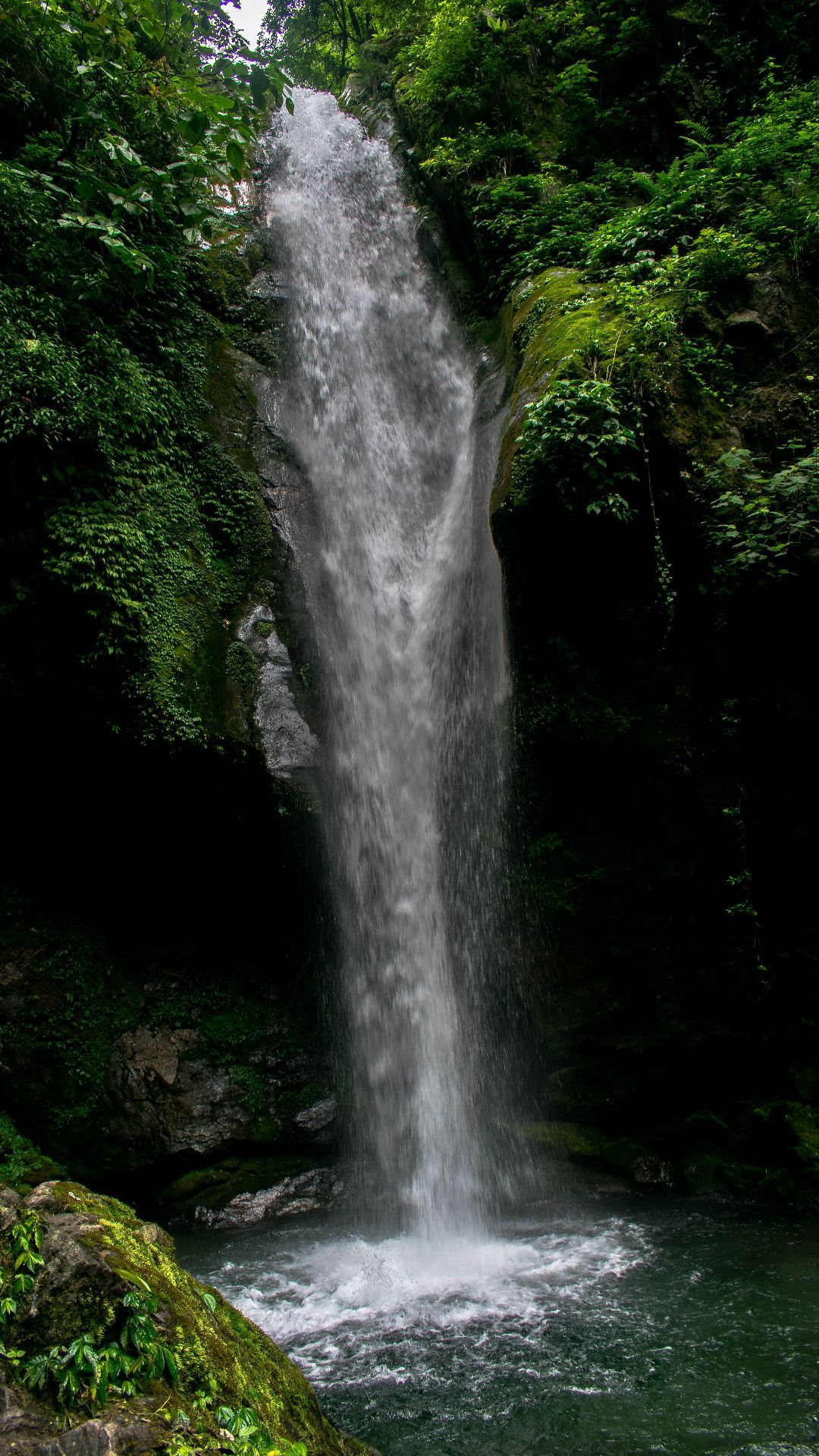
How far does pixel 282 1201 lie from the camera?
6.38m

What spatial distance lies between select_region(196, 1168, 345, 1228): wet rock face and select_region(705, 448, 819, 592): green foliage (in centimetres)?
625

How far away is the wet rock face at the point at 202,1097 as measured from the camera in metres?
6.29

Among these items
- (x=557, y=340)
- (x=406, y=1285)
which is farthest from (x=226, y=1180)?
(x=557, y=340)

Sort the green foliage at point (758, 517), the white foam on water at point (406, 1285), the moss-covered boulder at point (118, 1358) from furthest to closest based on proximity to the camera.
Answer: the green foliage at point (758, 517), the white foam on water at point (406, 1285), the moss-covered boulder at point (118, 1358)

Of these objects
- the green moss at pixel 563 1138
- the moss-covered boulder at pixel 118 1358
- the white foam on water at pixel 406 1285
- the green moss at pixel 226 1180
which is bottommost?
the white foam on water at pixel 406 1285

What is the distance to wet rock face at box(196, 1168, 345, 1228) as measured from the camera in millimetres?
6172

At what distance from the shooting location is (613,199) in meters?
8.32

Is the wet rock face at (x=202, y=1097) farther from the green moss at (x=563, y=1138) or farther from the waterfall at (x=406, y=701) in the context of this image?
the green moss at (x=563, y=1138)

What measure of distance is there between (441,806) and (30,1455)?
5681 millimetres

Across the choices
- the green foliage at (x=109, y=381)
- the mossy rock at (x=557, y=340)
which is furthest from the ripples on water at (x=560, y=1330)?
the mossy rock at (x=557, y=340)

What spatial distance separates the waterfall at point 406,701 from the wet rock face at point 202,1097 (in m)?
0.56

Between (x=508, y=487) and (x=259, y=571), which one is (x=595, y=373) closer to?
(x=508, y=487)

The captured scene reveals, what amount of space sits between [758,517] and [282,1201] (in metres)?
7.04

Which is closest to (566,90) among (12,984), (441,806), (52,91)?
(52,91)
